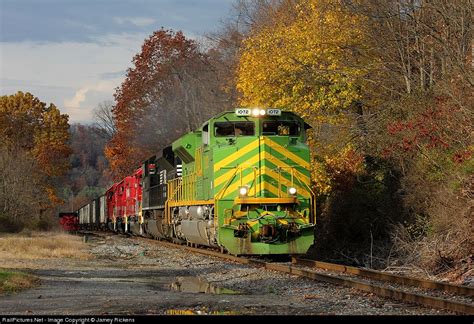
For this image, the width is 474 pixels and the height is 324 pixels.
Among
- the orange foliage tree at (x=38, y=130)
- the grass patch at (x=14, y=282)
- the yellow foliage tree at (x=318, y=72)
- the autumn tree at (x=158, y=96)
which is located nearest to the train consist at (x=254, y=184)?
the grass patch at (x=14, y=282)

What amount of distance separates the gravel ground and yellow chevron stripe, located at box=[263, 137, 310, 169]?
9.19ft

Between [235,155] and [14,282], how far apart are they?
6.47m

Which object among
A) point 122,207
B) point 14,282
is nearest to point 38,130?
point 122,207

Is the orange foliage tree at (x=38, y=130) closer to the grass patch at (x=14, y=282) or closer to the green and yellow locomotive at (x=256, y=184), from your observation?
the green and yellow locomotive at (x=256, y=184)

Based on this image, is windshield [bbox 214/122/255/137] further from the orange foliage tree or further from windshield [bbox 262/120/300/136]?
the orange foliage tree

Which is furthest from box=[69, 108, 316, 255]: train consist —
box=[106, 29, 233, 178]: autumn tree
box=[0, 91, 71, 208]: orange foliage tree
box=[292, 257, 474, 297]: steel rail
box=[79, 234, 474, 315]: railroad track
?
box=[0, 91, 71, 208]: orange foliage tree

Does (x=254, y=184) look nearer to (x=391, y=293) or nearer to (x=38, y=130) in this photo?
(x=391, y=293)

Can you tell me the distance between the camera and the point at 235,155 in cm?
1709

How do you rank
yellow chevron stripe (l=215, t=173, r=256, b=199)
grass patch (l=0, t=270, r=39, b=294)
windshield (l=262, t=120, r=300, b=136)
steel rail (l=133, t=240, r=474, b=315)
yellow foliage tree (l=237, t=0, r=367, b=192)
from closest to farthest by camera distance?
steel rail (l=133, t=240, r=474, b=315) → grass patch (l=0, t=270, r=39, b=294) → yellow chevron stripe (l=215, t=173, r=256, b=199) → windshield (l=262, t=120, r=300, b=136) → yellow foliage tree (l=237, t=0, r=367, b=192)

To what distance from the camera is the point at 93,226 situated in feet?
208

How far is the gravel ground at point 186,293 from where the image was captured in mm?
8992

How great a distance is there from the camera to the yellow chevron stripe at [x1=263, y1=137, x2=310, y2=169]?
17000mm
